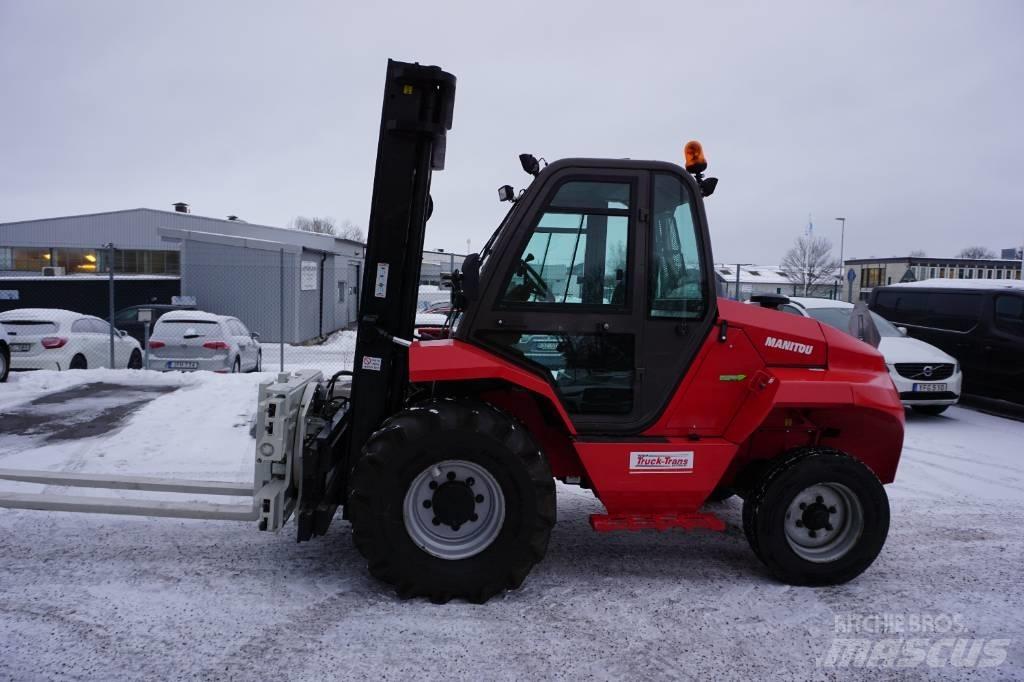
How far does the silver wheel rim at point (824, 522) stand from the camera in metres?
4.26

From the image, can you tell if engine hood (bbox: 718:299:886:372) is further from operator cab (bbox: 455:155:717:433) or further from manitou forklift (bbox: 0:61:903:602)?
operator cab (bbox: 455:155:717:433)

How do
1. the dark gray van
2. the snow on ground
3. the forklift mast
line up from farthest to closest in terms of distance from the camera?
the dark gray van → the forklift mast → the snow on ground

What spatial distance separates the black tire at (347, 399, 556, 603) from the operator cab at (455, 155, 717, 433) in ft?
1.61

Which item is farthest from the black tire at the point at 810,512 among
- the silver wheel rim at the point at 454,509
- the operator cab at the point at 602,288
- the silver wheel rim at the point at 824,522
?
the silver wheel rim at the point at 454,509

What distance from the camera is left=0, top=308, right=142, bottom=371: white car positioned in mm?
12117

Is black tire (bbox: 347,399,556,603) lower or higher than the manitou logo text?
lower

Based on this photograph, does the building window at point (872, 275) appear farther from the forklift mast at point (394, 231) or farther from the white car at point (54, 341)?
the forklift mast at point (394, 231)

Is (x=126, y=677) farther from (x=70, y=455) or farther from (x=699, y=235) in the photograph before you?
(x=70, y=455)

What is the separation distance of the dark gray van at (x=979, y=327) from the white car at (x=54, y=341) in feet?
49.8

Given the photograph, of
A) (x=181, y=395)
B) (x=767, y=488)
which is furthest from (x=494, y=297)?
(x=181, y=395)

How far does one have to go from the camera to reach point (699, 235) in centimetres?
422

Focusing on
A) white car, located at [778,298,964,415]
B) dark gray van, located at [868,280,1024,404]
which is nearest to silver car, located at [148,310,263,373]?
white car, located at [778,298,964,415]

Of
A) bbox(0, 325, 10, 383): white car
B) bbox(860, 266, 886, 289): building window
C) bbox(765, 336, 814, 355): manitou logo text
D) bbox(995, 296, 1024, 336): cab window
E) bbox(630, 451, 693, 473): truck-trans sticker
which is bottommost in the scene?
bbox(0, 325, 10, 383): white car

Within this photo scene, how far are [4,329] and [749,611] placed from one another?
12.9 m
